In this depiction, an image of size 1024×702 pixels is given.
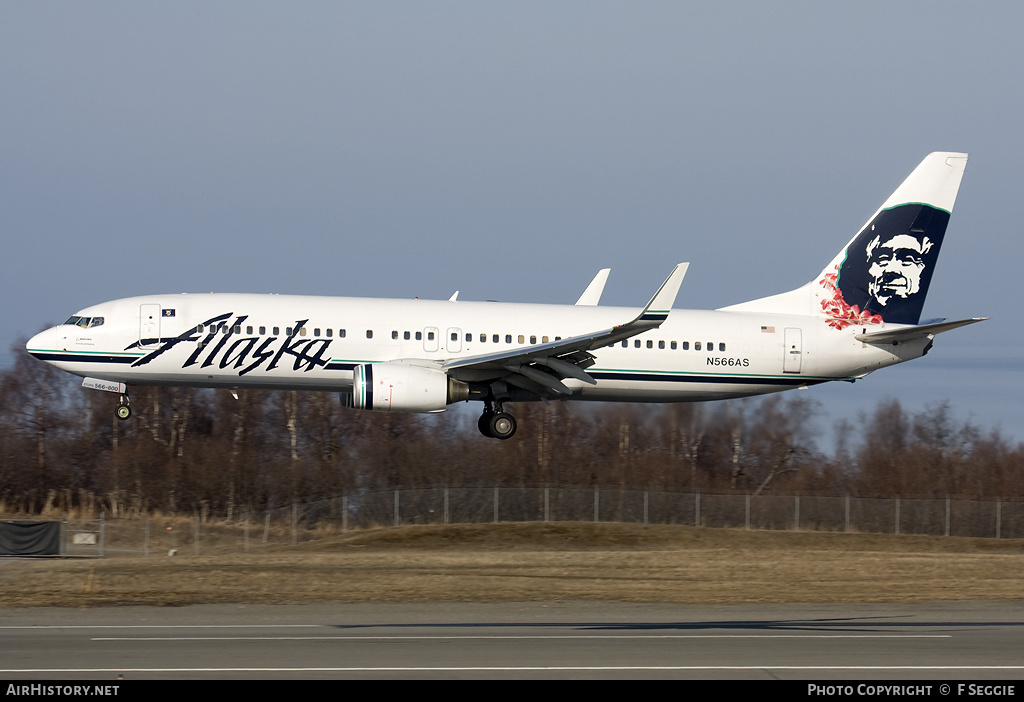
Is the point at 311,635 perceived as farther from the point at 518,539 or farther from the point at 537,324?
the point at 518,539

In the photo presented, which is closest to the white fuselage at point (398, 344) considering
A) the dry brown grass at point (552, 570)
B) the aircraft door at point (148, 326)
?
the aircraft door at point (148, 326)

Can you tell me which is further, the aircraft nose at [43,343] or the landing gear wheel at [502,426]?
the landing gear wheel at [502,426]

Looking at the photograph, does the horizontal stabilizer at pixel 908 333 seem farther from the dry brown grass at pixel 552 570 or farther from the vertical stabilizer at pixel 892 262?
the dry brown grass at pixel 552 570

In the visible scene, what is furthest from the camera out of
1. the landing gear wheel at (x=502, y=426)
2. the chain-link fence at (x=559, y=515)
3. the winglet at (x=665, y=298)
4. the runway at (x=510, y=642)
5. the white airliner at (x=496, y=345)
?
the chain-link fence at (x=559, y=515)

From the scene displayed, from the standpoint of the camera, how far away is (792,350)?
110ft

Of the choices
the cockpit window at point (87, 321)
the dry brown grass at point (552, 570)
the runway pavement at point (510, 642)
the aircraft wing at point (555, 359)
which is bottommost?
the dry brown grass at point (552, 570)

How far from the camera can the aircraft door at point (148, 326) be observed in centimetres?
3003

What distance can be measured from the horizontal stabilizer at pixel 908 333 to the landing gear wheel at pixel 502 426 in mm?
10348

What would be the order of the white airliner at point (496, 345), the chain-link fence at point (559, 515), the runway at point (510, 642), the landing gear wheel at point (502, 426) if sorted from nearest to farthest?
the runway at point (510, 642), the white airliner at point (496, 345), the landing gear wheel at point (502, 426), the chain-link fence at point (559, 515)

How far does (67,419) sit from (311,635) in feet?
153

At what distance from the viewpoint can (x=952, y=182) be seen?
3641 centimetres

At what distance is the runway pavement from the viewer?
15.4m
